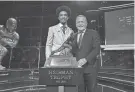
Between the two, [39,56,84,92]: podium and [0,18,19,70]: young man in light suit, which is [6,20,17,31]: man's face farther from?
[39,56,84,92]: podium

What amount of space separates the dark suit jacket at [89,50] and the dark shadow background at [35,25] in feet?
6.05

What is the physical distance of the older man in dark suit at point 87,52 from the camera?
1790 mm

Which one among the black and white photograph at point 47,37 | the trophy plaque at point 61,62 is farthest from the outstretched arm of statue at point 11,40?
the trophy plaque at point 61,62

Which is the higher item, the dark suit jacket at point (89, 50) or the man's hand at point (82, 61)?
the dark suit jacket at point (89, 50)

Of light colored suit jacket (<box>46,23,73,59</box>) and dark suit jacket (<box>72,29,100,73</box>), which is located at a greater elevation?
light colored suit jacket (<box>46,23,73,59</box>)

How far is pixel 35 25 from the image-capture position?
398cm

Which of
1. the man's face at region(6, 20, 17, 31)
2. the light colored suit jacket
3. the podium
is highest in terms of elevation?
the man's face at region(6, 20, 17, 31)

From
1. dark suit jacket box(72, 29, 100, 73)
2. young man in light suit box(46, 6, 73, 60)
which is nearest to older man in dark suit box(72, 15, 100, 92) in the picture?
dark suit jacket box(72, 29, 100, 73)

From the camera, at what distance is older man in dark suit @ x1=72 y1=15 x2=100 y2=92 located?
179 centimetres

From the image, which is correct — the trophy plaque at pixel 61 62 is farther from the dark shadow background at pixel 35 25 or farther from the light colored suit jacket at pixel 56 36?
the dark shadow background at pixel 35 25

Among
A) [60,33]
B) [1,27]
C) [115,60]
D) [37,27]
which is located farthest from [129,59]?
[1,27]

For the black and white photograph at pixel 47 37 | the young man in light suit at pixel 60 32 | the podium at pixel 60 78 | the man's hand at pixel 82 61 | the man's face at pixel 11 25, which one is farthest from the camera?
the man's face at pixel 11 25

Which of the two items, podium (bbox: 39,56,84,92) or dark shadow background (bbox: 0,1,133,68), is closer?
podium (bbox: 39,56,84,92)

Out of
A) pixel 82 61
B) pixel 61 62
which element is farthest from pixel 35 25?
pixel 61 62
